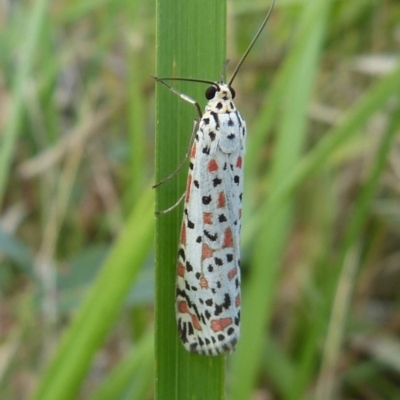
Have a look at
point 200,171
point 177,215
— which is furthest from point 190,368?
point 200,171

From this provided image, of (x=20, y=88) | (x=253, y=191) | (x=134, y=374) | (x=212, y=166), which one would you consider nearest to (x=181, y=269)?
(x=212, y=166)

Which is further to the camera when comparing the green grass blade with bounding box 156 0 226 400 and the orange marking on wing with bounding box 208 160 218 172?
the orange marking on wing with bounding box 208 160 218 172

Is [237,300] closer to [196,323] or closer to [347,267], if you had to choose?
[196,323]

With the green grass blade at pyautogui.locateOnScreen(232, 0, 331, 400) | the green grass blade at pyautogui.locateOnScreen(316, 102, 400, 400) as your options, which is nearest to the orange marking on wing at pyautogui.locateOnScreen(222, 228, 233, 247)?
the green grass blade at pyautogui.locateOnScreen(232, 0, 331, 400)

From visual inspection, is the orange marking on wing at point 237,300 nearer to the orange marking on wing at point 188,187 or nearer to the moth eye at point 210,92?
the orange marking on wing at point 188,187

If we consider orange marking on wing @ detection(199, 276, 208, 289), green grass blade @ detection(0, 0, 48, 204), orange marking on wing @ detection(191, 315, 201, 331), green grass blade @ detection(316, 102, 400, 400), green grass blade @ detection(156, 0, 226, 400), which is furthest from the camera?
green grass blade @ detection(316, 102, 400, 400)

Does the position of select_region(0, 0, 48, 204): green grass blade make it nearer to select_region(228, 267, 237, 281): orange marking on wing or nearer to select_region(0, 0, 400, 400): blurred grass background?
select_region(0, 0, 400, 400): blurred grass background

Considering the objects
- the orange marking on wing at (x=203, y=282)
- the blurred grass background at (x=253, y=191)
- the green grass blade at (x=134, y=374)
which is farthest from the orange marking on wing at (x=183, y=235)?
the green grass blade at (x=134, y=374)

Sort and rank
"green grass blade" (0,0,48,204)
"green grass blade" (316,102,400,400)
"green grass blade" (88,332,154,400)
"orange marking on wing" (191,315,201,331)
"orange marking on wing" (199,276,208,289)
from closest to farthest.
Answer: "orange marking on wing" (191,315,201,331) < "orange marking on wing" (199,276,208,289) < "green grass blade" (88,332,154,400) < "green grass blade" (0,0,48,204) < "green grass blade" (316,102,400,400)
